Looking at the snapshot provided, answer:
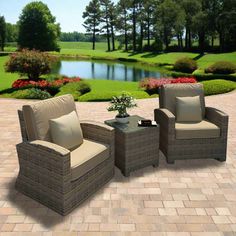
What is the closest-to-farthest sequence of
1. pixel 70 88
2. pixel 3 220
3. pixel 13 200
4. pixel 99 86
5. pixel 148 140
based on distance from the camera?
pixel 3 220 < pixel 13 200 < pixel 148 140 < pixel 70 88 < pixel 99 86

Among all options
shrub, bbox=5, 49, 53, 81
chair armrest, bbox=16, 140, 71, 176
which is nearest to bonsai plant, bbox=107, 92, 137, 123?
chair armrest, bbox=16, 140, 71, 176

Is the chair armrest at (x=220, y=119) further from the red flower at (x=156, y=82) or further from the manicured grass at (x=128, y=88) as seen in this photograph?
the red flower at (x=156, y=82)

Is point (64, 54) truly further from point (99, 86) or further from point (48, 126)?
point (48, 126)

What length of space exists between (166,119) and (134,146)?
2.74 ft

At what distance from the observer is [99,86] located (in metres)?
16.0

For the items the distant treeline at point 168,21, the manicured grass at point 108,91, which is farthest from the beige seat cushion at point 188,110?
the distant treeline at point 168,21

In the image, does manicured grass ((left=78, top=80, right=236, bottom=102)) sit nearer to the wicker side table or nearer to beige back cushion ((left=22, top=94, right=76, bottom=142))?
the wicker side table

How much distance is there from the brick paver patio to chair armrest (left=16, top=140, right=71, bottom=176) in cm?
57

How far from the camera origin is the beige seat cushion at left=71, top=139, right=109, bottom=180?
3.94 meters

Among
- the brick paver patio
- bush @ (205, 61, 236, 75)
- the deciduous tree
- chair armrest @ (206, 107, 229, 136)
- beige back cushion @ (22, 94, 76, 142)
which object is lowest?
the brick paver patio

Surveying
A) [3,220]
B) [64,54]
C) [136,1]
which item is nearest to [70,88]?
[3,220]

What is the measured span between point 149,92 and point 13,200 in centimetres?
1062

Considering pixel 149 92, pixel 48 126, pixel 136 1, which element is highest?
pixel 136 1

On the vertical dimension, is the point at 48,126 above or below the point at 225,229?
above
